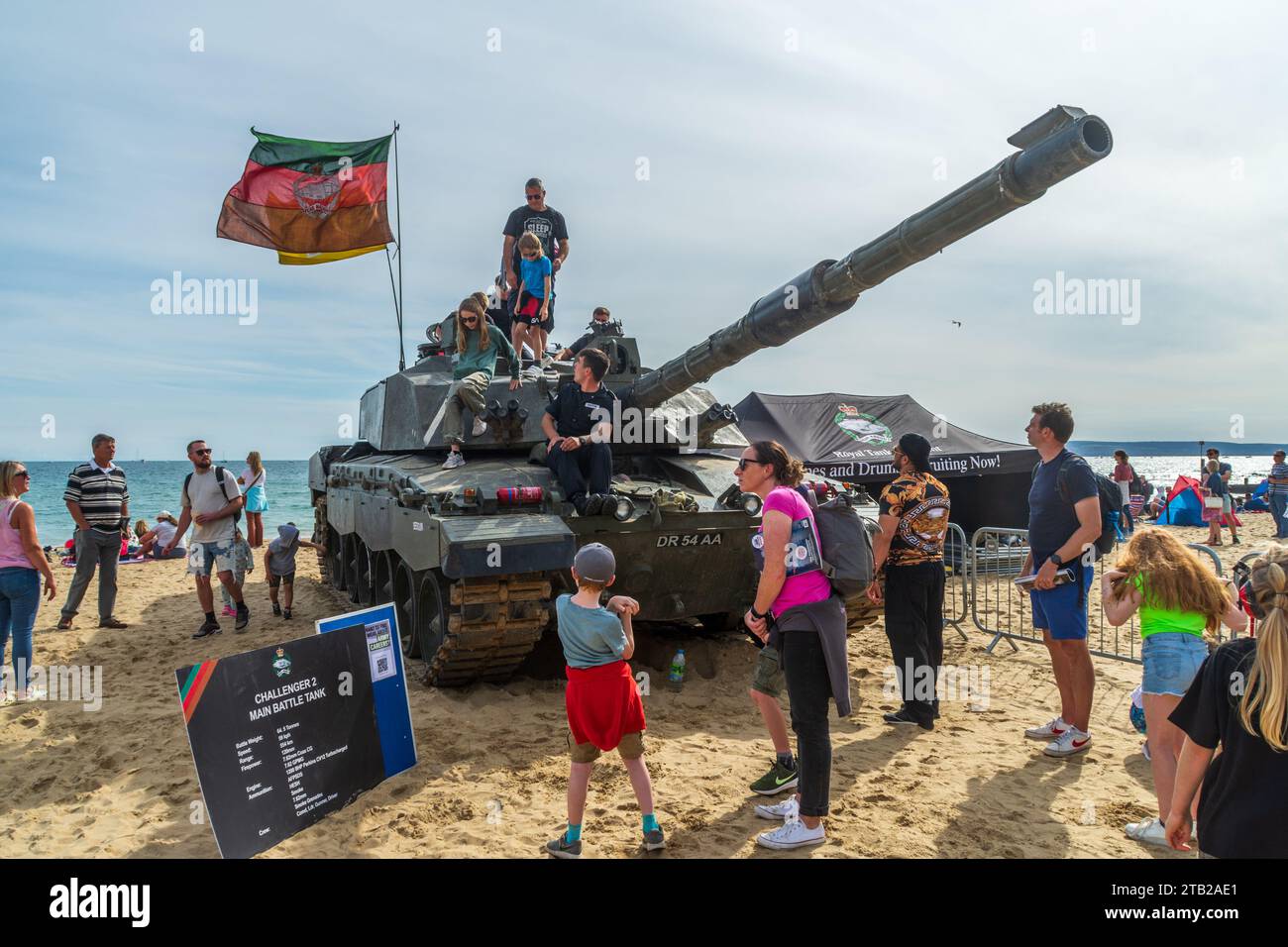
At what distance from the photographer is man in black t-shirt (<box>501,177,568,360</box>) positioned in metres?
9.78

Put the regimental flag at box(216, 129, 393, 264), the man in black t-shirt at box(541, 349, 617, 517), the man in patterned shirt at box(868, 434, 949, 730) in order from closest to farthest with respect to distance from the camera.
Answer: the man in patterned shirt at box(868, 434, 949, 730)
the man in black t-shirt at box(541, 349, 617, 517)
the regimental flag at box(216, 129, 393, 264)

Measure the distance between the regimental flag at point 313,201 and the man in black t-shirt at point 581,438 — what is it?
5.73 m

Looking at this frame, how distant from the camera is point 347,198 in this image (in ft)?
36.5

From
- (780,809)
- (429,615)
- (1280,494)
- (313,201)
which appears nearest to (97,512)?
(429,615)

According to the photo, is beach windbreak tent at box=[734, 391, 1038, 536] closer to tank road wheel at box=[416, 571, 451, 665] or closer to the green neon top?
tank road wheel at box=[416, 571, 451, 665]

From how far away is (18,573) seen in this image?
6.34 m

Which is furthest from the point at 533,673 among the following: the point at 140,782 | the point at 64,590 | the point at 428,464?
the point at 64,590

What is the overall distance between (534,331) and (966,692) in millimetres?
5691

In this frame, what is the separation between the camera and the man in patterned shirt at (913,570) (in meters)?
5.77

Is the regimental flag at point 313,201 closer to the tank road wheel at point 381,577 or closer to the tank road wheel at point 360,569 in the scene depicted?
the tank road wheel at point 360,569

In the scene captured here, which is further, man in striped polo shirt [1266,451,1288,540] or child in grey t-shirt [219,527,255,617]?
man in striped polo shirt [1266,451,1288,540]

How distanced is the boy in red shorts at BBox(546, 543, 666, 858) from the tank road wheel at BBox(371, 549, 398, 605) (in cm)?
443

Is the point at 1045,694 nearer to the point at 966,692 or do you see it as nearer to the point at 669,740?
the point at 966,692

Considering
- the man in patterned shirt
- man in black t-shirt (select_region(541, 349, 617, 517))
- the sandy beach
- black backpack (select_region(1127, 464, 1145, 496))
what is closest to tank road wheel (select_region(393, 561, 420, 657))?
the sandy beach
